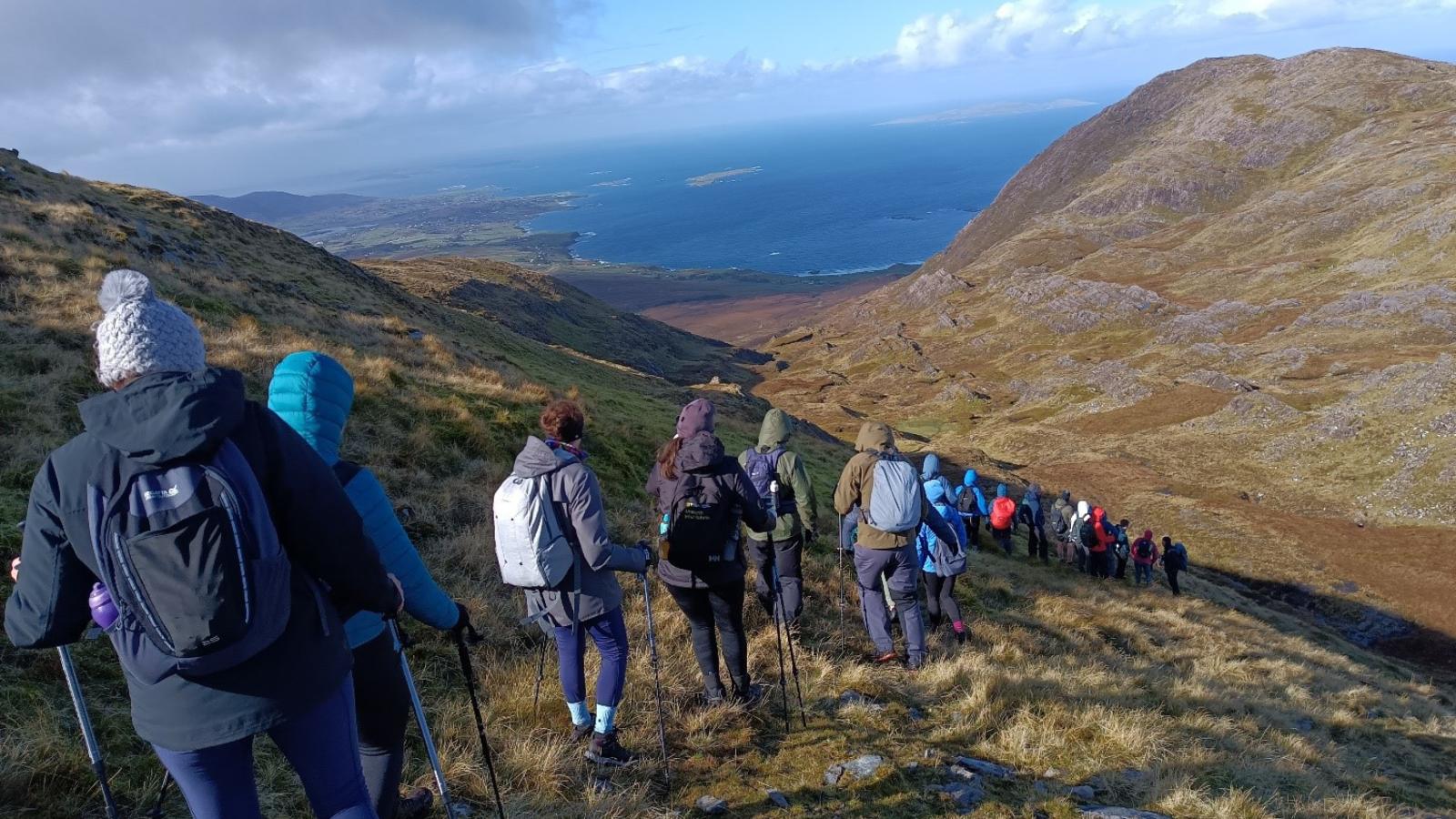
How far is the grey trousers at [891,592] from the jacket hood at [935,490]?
3258mm

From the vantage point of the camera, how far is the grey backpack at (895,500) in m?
8.02

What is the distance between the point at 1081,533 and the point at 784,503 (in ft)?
49.3

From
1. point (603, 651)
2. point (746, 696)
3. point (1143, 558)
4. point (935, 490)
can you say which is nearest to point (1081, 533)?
point (1143, 558)

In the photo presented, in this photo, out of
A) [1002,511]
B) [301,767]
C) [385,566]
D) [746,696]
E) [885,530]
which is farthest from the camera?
[1002,511]

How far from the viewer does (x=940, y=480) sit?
12242 mm

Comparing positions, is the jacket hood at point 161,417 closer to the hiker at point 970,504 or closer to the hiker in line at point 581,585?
the hiker in line at point 581,585

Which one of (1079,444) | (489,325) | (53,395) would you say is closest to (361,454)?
(53,395)

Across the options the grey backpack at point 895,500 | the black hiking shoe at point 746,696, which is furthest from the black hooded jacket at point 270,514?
the grey backpack at point 895,500

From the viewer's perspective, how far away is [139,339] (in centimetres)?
271

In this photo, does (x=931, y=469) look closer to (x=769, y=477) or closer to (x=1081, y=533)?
(x=769, y=477)

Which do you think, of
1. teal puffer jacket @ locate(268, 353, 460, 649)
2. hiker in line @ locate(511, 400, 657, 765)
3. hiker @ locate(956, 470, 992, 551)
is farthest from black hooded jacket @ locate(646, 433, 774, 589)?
hiker @ locate(956, 470, 992, 551)

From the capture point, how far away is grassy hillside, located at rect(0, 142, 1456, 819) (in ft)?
17.8

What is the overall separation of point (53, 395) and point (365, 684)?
34.1 feet

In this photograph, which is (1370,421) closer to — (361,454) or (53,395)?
(361,454)
